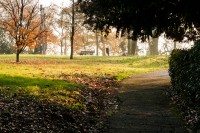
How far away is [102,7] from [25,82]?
15.1ft

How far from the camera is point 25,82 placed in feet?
46.1

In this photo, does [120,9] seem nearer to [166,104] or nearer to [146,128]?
[166,104]

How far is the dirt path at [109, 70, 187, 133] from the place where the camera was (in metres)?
8.83

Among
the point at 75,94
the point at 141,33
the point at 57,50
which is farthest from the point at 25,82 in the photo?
the point at 57,50

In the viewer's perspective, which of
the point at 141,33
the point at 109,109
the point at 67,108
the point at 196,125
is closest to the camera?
the point at 196,125

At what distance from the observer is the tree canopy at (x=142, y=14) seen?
41.2 feet

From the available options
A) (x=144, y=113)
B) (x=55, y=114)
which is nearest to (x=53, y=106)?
(x=55, y=114)

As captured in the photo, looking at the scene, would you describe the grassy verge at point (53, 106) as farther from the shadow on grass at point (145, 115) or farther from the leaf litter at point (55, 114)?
the shadow on grass at point (145, 115)

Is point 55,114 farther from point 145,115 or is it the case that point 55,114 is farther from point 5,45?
point 5,45

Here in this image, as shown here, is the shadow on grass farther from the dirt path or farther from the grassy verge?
the grassy verge

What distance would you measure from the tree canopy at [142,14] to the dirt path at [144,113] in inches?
112

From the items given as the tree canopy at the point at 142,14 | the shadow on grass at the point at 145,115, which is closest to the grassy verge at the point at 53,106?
the shadow on grass at the point at 145,115

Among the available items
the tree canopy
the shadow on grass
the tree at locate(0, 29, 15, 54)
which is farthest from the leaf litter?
the tree at locate(0, 29, 15, 54)

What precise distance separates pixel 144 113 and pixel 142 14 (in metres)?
4.43
